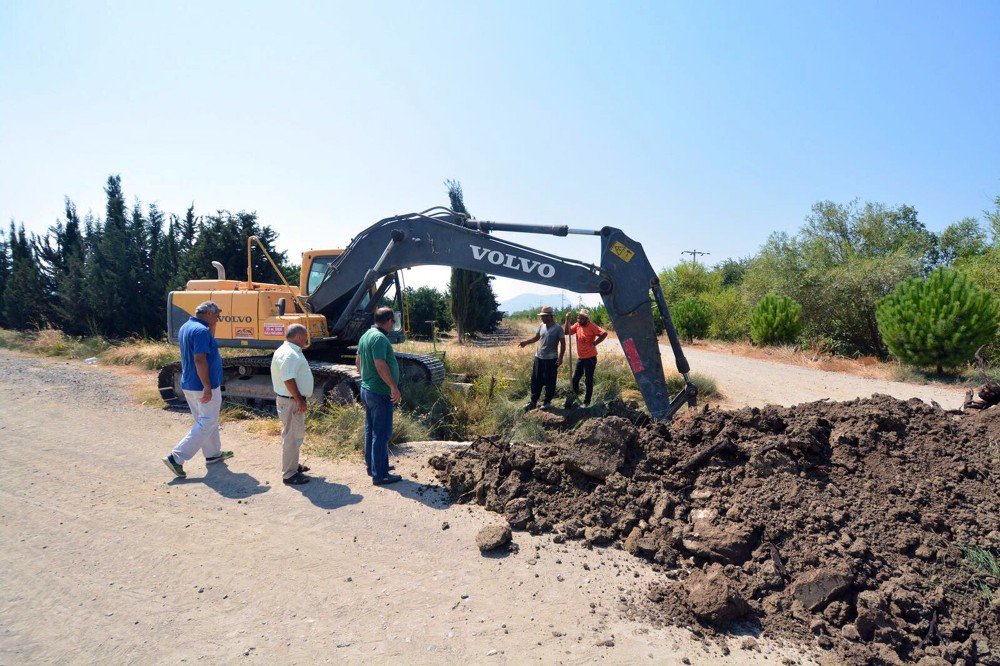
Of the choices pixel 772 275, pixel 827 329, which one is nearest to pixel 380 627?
pixel 827 329

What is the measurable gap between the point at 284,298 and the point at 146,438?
2778mm

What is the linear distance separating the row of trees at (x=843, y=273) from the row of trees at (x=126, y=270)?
19.0 metres

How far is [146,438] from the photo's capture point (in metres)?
7.33

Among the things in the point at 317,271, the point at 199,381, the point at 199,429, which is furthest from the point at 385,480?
the point at 317,271

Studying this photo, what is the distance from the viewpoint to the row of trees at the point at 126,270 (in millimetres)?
19344

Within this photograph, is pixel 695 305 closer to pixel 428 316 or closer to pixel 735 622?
pixel 428 316

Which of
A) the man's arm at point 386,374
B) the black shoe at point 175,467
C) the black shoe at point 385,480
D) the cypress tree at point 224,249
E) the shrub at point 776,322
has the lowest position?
the black shoe at point 385,480

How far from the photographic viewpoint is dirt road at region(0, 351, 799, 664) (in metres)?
3.14

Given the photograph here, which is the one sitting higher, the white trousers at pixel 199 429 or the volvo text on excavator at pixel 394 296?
the volvo text on excavator at pixel 394 296

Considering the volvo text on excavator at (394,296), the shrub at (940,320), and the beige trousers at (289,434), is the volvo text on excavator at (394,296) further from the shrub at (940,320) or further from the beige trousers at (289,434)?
the shrub at (940,320)

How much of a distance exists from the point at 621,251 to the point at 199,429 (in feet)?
16.9

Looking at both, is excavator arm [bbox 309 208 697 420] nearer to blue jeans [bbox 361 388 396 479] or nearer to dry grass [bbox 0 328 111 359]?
blue jeans [bbox 361 388 396 479]

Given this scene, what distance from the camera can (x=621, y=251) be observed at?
693 centimetres

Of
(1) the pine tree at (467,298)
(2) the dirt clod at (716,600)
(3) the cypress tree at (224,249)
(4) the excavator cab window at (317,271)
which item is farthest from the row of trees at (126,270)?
(2) the dirt clod at (716,600)
